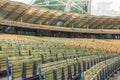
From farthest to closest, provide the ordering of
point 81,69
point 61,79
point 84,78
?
point 81,69 → point 61,79 → point 84,78

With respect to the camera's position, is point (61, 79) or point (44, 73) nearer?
point (44, 73)

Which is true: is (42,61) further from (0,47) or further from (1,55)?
(0,47)

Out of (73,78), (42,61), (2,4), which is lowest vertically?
(73,78)

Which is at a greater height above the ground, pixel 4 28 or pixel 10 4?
pixel 10 4

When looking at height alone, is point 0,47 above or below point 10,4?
below

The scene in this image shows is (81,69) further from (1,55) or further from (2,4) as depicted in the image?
(2,4)

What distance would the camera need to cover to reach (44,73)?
830cm

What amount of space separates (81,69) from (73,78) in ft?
4.29

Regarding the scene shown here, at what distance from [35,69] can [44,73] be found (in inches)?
82.9

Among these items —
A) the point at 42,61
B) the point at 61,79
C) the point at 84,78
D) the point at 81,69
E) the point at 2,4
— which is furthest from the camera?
the point at 2,4

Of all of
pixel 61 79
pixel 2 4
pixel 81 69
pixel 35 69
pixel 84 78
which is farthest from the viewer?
pixel 2 4

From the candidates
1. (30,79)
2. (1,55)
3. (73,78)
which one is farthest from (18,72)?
(73,78)

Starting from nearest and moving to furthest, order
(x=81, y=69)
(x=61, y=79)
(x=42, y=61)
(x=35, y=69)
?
(x=61, y=79), (x=35, y=69), (x=42, y=61), (x=81, y=69)

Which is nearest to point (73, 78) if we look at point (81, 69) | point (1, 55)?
point (81, 69)
